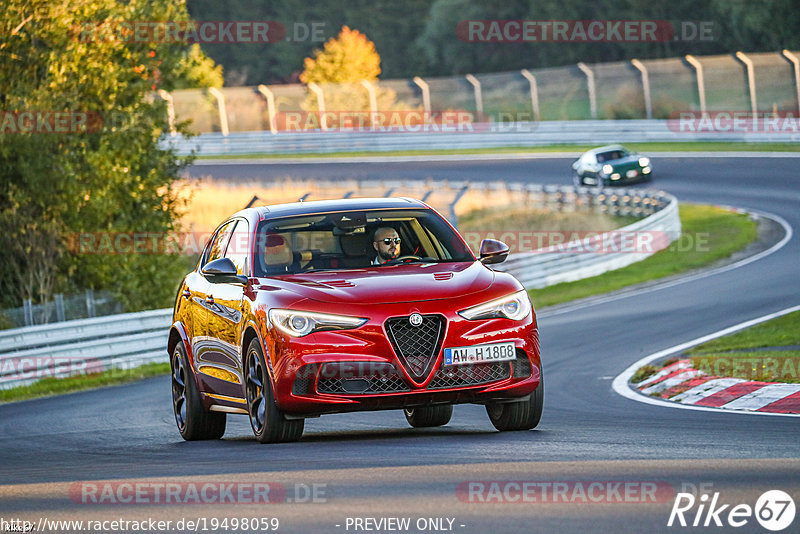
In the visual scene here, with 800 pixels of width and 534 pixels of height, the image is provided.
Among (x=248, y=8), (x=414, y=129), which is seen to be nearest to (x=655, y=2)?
(x=414, y=129)

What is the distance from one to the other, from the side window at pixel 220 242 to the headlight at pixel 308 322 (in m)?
2.05

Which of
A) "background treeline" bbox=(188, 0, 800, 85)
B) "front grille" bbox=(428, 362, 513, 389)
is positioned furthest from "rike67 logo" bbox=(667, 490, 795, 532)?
"background treeline" bbox=(188, 0, 800, 85)

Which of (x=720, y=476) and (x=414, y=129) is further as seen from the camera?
(x=414, y=129)

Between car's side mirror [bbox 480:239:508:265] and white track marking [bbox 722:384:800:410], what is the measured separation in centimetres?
263

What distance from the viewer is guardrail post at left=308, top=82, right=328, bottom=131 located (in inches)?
2206

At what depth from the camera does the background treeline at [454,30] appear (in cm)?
6925

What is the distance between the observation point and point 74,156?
23.3m

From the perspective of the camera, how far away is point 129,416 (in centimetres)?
1390

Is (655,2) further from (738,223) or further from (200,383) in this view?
(200,383)

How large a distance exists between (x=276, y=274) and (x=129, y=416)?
5156mm

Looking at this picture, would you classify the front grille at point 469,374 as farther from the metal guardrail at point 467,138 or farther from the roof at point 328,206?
the metal guardrail at point 467,138

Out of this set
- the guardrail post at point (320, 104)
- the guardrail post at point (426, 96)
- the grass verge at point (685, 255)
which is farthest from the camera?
the guardrail post at point (320, 104)

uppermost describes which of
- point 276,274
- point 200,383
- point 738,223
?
point 276,274

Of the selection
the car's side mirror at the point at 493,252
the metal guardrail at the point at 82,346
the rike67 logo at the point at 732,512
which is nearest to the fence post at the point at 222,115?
the metal guardrail at the point at 82,346
